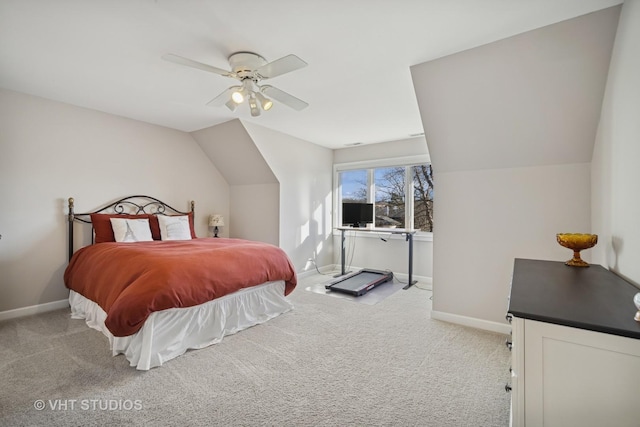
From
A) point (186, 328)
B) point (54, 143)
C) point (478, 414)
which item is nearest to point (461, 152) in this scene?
point (478, 414)

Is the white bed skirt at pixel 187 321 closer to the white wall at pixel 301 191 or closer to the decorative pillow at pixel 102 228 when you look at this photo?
the decorative pillow at pixel 102 228

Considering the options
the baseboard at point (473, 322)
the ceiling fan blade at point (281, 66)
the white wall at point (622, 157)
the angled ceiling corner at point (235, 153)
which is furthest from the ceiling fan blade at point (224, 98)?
the baseboard at point (473, 322)

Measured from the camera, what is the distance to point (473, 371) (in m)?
2.15

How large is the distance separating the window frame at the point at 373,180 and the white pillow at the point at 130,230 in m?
3.30

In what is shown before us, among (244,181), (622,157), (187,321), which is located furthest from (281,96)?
(244,181)

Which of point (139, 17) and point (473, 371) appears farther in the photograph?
point (473, 371)

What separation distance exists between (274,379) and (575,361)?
5.73ft

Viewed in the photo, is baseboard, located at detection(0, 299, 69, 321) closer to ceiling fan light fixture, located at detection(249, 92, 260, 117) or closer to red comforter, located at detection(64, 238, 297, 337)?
red comforter, located at detection(64, 238, 297, 337)

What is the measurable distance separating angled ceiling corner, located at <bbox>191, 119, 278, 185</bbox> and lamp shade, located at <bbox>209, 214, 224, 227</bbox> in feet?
2.47

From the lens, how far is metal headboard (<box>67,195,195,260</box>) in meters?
3.51

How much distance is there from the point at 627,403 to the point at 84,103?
502 cm

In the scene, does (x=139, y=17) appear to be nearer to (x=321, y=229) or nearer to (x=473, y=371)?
(x=473, y=371)

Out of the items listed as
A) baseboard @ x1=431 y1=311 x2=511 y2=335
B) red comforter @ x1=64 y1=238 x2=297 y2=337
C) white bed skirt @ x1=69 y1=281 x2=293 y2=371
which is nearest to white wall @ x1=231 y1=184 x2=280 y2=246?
red comforter @ x1=64 y1=238 x2=297 y2=337

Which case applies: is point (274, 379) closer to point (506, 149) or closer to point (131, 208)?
point (506, 149)
